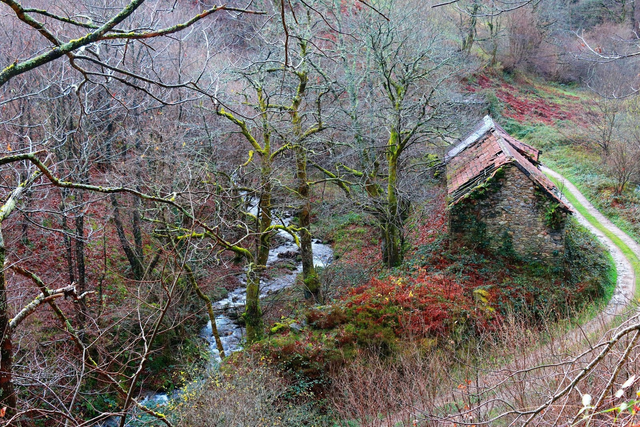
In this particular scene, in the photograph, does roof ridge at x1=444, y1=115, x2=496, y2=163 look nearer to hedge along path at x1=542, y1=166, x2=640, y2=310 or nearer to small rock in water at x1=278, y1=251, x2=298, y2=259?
hedge along path at x1=542, y1=166, x2=640, y2=310

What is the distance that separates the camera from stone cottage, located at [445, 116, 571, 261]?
1431 cm

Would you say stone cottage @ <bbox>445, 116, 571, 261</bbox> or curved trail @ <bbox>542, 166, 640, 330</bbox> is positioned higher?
stone cottage @ <bbox>445, 116, 571, 261</bbox>

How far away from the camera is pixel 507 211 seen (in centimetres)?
1477

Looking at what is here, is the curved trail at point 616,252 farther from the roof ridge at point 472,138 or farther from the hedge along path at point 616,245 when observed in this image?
the roof ridge at point 472,138

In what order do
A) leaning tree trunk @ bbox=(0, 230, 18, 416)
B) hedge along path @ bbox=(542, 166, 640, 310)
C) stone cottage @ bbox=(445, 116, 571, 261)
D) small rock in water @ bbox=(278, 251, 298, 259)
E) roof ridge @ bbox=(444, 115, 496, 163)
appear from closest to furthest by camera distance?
1. leaning tree trunk @ bbox=(0, 230, 18, 416)
2. hedge along path @ bbox=(542, 166, 640, 310)
3. stone cottage @ bbox=(445, 116, 571, 261)
4. roof ridge @ bbox=(444, 115, 496, 163)
5. small rock in water @ bbox=(278, 251, 298, 259)

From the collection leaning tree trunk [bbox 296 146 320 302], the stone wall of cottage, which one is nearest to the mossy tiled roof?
the stone wall of cottage

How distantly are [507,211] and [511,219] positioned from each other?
0.31 m

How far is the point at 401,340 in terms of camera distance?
10859 mm

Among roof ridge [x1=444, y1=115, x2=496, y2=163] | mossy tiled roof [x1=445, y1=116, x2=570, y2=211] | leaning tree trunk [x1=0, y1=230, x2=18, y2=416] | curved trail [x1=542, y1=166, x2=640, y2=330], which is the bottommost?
curved trail [x1=542, y1=166, x2=640, y2=330]

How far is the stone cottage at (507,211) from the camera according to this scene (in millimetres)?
14312

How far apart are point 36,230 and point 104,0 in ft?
22.8

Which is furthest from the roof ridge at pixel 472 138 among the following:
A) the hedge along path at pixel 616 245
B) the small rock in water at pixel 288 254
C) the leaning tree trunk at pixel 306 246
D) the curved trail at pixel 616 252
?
the leaning tree trunk at pixel 306 246

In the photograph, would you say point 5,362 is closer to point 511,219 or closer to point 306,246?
point 306,246

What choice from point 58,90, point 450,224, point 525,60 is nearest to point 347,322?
point 450,224
